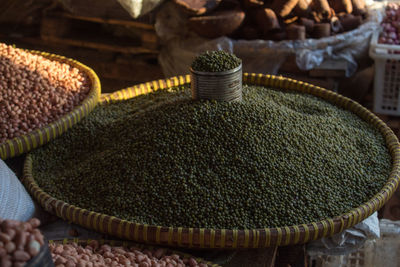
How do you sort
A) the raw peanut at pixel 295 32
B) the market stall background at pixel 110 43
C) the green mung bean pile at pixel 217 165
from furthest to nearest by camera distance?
the market stall background at pixel 110 43
the raw peanut at pixel 295 32
the green mung bean pile at pixel 217 165

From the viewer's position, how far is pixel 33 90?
1.73 m

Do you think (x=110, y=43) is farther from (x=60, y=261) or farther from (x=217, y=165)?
(x=60, y=261)

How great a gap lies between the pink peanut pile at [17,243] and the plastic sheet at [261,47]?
6.20 feet

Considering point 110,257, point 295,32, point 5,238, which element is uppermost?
point 5,238

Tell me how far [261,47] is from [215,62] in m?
1.09

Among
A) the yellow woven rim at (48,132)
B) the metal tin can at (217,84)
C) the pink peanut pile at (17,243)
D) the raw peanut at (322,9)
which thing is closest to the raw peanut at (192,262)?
the pink peanut pile at (17,243)

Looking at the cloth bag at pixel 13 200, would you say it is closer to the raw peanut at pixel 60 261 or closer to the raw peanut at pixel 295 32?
the raw peanut at pixel 60 261

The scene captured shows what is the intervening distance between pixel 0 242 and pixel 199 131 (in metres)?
0.73

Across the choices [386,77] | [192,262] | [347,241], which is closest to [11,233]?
[192,262]

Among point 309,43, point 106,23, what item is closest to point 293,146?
point 309,43

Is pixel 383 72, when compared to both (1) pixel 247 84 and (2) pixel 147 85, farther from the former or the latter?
(2) pixel 147 85

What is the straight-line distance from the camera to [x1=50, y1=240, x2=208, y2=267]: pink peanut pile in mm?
1061

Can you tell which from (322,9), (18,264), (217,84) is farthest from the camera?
(322,9)

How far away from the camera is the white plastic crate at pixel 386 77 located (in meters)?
2.46
